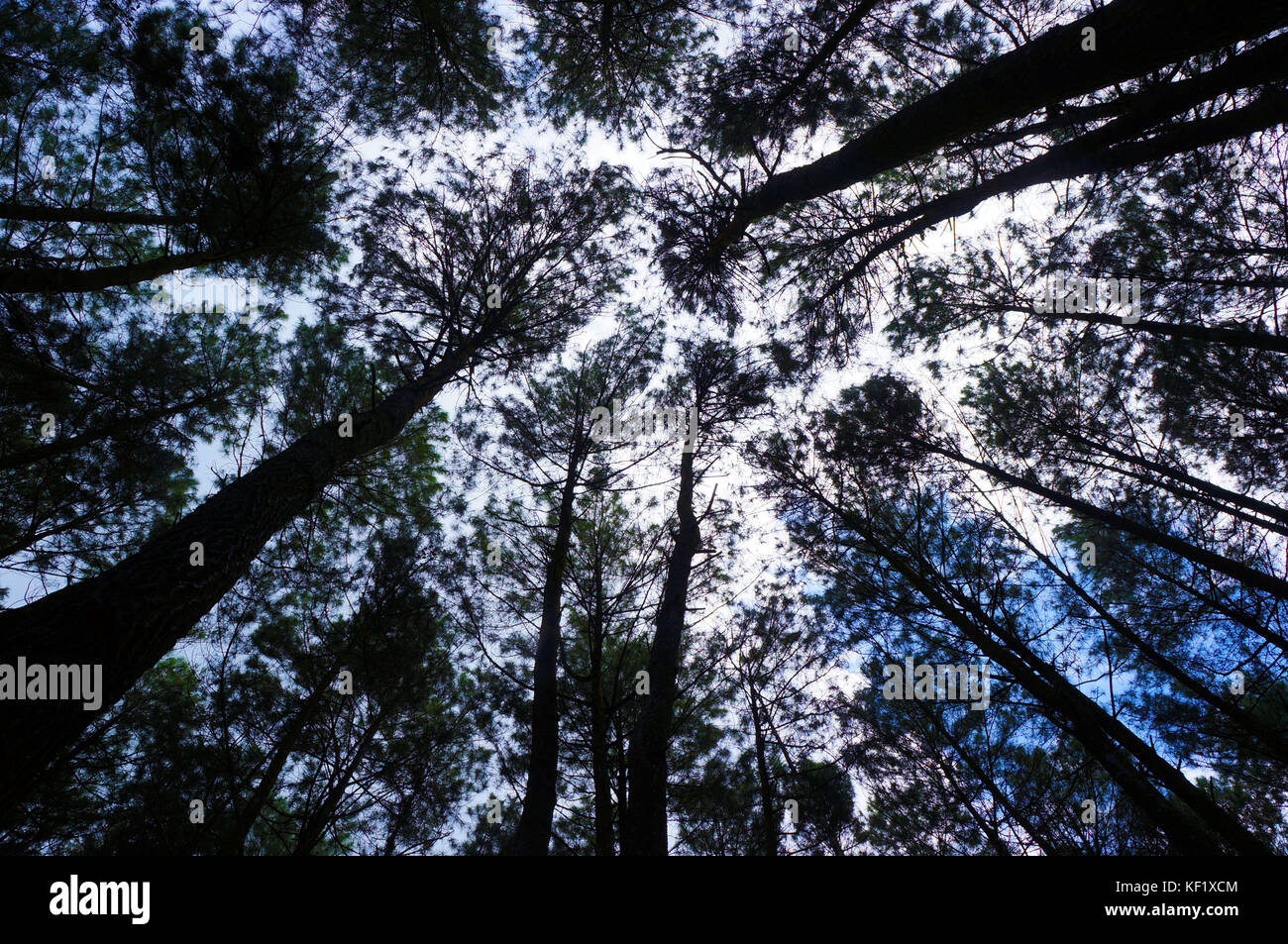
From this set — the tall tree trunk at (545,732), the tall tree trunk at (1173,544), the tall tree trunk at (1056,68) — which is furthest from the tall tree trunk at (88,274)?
the tall tree trunk at (1173,544)

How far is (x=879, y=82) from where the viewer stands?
5492 mm

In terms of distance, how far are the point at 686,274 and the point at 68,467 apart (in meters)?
7.82

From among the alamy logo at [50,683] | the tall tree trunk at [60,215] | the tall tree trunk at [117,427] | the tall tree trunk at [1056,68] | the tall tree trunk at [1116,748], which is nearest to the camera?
the alamy logo at [50,683]

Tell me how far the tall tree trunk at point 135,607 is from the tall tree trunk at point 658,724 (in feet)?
11.1

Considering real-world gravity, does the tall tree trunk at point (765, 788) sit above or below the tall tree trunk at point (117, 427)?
below

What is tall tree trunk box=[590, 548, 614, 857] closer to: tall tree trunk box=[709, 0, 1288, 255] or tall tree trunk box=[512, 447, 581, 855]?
tall tree trunk box=[512, 447, 581, 855]

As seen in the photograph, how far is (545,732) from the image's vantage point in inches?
167

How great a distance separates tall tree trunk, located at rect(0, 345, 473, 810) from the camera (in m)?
2.10

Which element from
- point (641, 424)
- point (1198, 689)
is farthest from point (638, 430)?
point (1198, 689)

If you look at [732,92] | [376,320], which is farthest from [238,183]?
[732,92]
